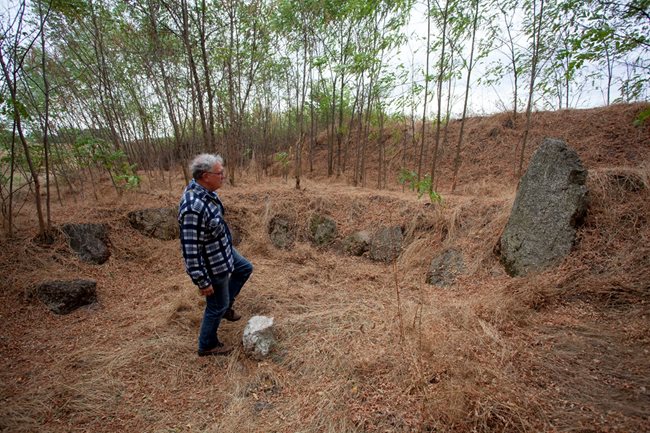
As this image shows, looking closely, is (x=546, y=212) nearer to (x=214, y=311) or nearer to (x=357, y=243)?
(x=357, y=243)

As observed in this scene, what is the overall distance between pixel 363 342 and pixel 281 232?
304 cm

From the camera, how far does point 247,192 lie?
573cm

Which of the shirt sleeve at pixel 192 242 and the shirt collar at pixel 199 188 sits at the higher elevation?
the shirt collar at pixel 199 188

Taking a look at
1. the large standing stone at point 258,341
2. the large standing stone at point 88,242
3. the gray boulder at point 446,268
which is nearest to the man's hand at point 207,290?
the large standing stone at point 258,341

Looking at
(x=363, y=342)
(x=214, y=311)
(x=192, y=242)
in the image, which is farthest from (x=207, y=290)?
(x=363, y=342)

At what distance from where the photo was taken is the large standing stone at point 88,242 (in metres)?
3.89

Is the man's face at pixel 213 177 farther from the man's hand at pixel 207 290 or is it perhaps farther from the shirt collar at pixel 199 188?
the man's hand at pixel 207 290

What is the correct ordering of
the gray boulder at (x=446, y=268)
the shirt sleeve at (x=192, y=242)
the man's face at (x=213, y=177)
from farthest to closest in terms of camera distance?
the gray boulder at (x=446, y=268)
the man's face at (x=213, y=177)
the shirt sleeve at (x=192, y=242)

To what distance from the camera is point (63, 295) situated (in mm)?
3084

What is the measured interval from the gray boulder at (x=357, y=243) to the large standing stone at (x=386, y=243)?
0.32 ft

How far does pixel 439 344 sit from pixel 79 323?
342 cm

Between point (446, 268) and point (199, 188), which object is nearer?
point (199, 188)

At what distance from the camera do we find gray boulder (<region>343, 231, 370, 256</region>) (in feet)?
15.0

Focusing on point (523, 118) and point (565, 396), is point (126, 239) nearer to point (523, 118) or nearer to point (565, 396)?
point (565, 396)
